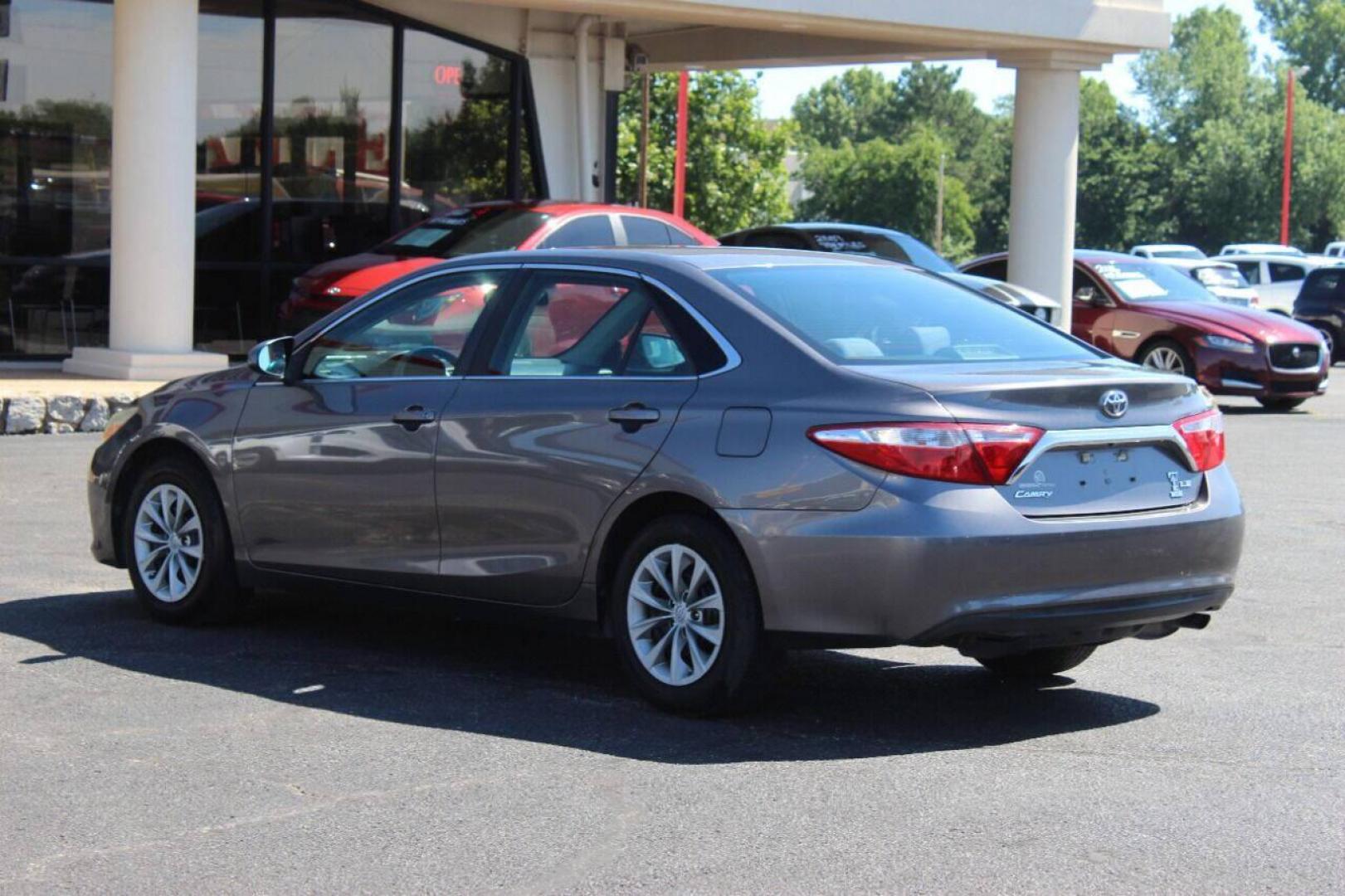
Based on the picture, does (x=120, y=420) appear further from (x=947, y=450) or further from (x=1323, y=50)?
(x=1323, y=50)

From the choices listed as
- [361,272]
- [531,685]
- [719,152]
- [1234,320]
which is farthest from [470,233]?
[719,152]

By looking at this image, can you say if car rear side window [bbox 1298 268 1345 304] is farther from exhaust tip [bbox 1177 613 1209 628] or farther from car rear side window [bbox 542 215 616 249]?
exhaust tip [bbox 1177 613 1209 628]

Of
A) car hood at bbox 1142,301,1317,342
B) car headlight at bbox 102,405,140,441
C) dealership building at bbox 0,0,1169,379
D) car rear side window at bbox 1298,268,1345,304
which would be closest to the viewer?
car headlight at bbox 102,405,140,441

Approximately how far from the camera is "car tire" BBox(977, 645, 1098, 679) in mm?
7102

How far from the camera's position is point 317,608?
27.9 feet

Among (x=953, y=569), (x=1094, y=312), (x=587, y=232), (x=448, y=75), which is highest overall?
(x=448, y=75)

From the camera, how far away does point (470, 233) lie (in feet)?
55.8

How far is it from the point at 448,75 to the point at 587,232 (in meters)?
5.48

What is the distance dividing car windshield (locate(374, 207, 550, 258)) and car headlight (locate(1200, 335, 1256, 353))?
7.28 meters

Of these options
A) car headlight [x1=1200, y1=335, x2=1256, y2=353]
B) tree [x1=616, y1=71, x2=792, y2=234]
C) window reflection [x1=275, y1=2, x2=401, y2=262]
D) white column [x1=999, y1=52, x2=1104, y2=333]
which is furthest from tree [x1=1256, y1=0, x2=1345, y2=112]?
window reflection [x1=275, y1=2, x2=401, y2=262]

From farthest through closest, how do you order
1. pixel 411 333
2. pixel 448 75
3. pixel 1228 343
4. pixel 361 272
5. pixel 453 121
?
pixel 453 121
pixel 448 75
pixel 1228 343
pixel 361 272
pixel 411 333

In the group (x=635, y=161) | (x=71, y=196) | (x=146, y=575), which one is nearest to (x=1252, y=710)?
(x=146, y=575)

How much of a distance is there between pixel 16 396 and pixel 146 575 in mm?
7673

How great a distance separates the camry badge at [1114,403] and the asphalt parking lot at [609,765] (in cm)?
103
